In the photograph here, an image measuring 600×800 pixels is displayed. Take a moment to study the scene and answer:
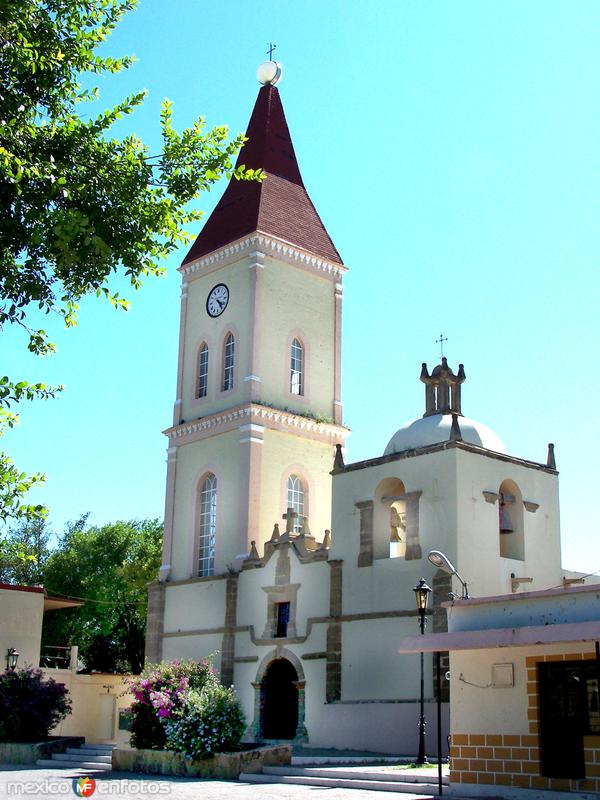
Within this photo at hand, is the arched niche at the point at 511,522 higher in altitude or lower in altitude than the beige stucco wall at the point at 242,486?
lower

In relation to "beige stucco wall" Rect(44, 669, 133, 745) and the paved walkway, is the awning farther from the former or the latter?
"beige stucco wall" Rect(44, 669, 133, 745)

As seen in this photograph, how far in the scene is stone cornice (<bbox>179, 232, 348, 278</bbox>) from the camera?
3572 centimetres

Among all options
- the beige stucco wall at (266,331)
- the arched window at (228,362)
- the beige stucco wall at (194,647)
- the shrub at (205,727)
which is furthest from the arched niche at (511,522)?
the arched window at (228,362)

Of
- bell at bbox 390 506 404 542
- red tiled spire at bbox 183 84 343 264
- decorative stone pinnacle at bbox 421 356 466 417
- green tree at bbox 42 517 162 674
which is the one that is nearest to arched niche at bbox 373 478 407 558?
bell at bbox 390 506 404 542

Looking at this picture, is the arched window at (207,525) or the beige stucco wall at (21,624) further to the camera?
the arched window at (207,525)

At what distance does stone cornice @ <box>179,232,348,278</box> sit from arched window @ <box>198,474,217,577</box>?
798 cm

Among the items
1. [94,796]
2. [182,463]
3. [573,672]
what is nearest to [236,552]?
[182,463]

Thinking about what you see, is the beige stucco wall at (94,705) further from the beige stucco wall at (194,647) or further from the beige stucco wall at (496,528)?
the beige stucco wall at (496,528)

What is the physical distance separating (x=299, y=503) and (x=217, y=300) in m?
7.99

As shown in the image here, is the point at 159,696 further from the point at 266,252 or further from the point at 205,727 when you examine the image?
the point at 266,252

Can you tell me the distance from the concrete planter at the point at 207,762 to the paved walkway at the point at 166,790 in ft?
1.86

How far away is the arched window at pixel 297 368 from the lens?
35.9m

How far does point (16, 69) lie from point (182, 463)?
25.7m

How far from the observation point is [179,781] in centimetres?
2044
